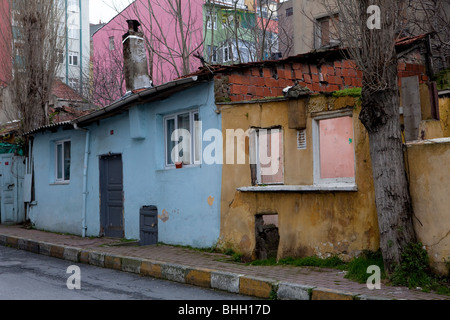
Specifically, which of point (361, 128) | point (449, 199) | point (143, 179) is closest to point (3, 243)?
point (143, 179)

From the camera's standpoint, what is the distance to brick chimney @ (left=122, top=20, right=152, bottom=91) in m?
14.7

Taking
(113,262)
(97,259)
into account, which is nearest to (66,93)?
(97,259)

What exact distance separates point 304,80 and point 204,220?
145 inches

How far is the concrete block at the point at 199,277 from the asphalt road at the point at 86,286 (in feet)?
0.49

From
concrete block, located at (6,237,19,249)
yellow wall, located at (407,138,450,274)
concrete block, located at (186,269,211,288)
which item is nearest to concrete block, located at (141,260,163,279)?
concrete block, located at (186,269,211,288)

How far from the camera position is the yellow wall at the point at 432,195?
6.51m

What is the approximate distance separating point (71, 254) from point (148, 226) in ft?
5.76

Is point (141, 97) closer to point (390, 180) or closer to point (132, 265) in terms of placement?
point (132, 265)

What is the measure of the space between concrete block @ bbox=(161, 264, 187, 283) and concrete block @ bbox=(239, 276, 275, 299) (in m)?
1.30

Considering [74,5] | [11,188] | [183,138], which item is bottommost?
[11,188]

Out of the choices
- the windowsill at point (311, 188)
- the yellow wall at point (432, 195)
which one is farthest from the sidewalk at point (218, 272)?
the windowsill at point (311, 188)

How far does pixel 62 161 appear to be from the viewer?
1544 centimetres

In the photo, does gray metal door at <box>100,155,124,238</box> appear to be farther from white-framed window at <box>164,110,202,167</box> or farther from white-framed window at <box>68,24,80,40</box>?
white-framed window at <box>68,24,80,40</box>

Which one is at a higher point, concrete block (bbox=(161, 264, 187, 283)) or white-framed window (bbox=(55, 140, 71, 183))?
white-framed window (bbox=(55, 140, 71, 183))
